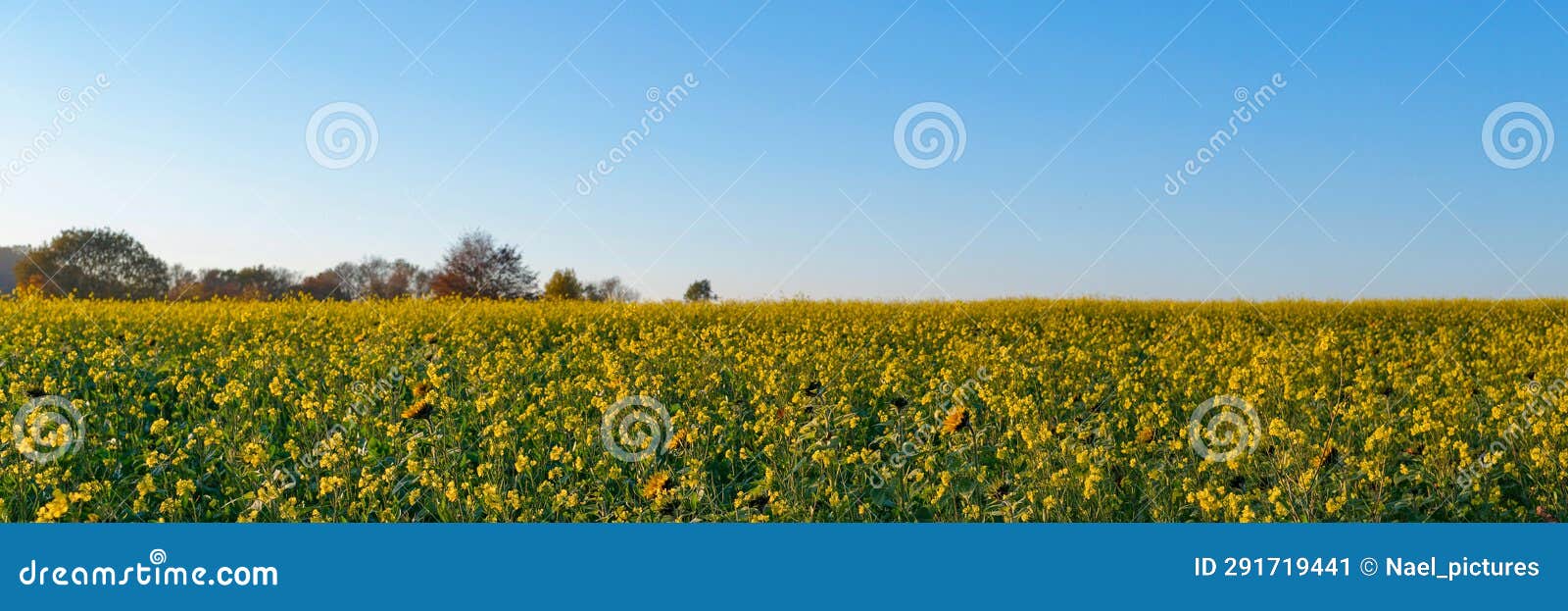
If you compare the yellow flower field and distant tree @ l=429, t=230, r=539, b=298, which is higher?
distant tree @ l=429, t=230, r=539, b=298

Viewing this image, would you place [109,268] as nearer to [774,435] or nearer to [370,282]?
[370,282]

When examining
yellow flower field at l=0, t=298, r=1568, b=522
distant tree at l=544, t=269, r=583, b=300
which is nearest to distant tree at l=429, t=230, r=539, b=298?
distant tree at l=544, t=269, r=583, b=300

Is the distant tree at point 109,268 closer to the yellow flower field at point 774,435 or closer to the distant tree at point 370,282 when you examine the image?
the distant tree at point 370,282

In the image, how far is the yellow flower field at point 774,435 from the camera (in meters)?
5.00

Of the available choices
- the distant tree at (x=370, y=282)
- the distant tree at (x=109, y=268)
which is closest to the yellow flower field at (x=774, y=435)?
the distant tree at (x=370, y=282)

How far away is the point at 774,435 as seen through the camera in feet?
20.0

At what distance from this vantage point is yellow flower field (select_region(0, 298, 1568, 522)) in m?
5.00

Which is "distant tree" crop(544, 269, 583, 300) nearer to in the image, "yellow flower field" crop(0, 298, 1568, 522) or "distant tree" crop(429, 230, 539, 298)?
"distant tree" crop(429, 230, 539, 298)

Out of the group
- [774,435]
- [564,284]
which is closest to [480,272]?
[564,284]

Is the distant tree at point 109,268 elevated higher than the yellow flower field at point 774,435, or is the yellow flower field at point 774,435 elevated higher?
the distant tree at point 109,268

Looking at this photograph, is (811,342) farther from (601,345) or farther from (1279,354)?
(1279,354)

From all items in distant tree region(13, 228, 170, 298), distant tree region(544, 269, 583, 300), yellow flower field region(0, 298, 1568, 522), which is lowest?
yellow flower field region(0, 298, 1568, 522)

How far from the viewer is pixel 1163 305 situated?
67.7 feet

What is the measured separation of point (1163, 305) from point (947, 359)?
13068 millimetres
